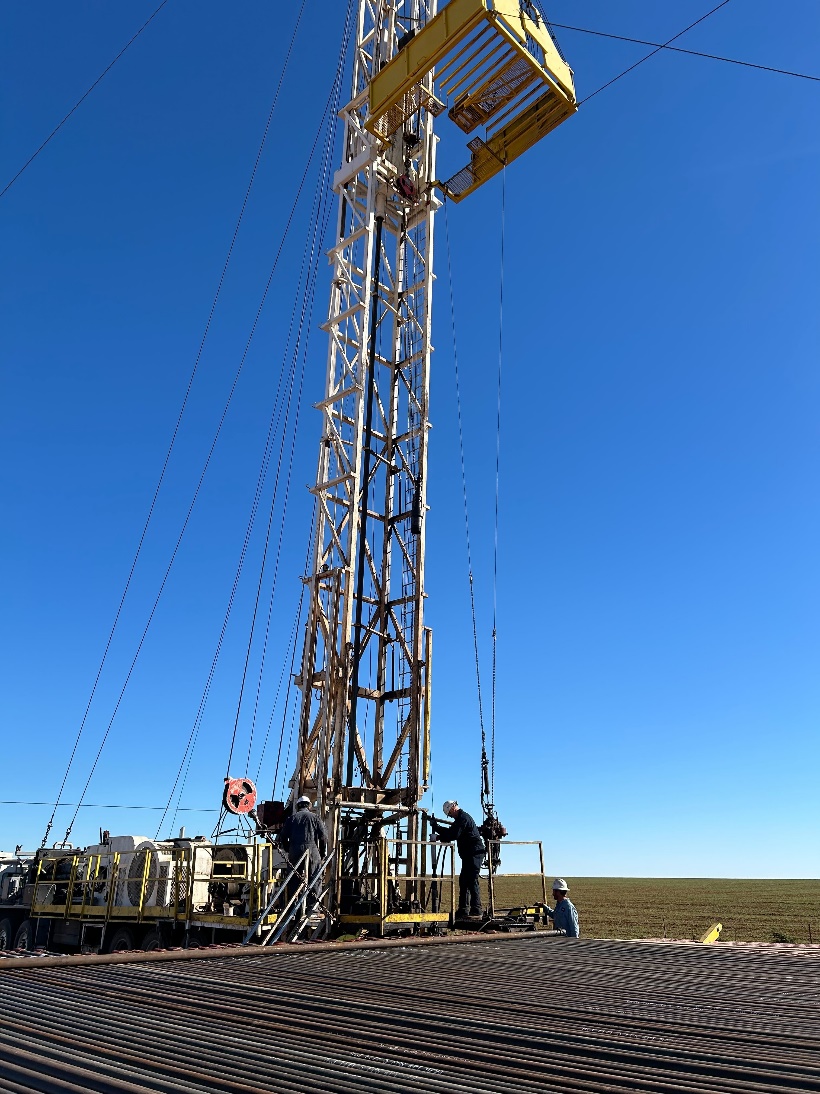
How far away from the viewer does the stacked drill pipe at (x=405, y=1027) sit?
3.07 m

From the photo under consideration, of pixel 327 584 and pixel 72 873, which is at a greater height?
pixel 327 584

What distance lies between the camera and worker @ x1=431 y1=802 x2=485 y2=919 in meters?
11.8

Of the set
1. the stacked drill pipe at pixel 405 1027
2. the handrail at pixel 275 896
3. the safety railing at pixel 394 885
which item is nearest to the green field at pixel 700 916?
the safety railing at pixel 394 885

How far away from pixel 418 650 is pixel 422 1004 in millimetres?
10236

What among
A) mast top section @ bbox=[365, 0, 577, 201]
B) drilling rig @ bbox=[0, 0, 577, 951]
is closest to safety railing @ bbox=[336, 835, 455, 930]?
drilling rig @ bbox=[0, 0, 577, 951]

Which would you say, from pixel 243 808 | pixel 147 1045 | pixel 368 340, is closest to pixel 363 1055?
pixel 147 1045

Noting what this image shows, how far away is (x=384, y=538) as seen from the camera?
15688 mm

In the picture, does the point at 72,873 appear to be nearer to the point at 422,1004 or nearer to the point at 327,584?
the point at 327,584

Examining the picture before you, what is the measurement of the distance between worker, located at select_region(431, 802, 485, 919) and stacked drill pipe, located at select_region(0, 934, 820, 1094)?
4.97m

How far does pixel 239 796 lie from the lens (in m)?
12.9

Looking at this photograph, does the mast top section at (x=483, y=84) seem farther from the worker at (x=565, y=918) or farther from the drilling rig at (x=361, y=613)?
the worker at (x=565, y=918)

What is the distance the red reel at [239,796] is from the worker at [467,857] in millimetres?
3078

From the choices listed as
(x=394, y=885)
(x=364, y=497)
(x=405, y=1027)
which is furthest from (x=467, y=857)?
(x=405, y=1027)

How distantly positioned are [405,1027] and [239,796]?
945 centimetres
